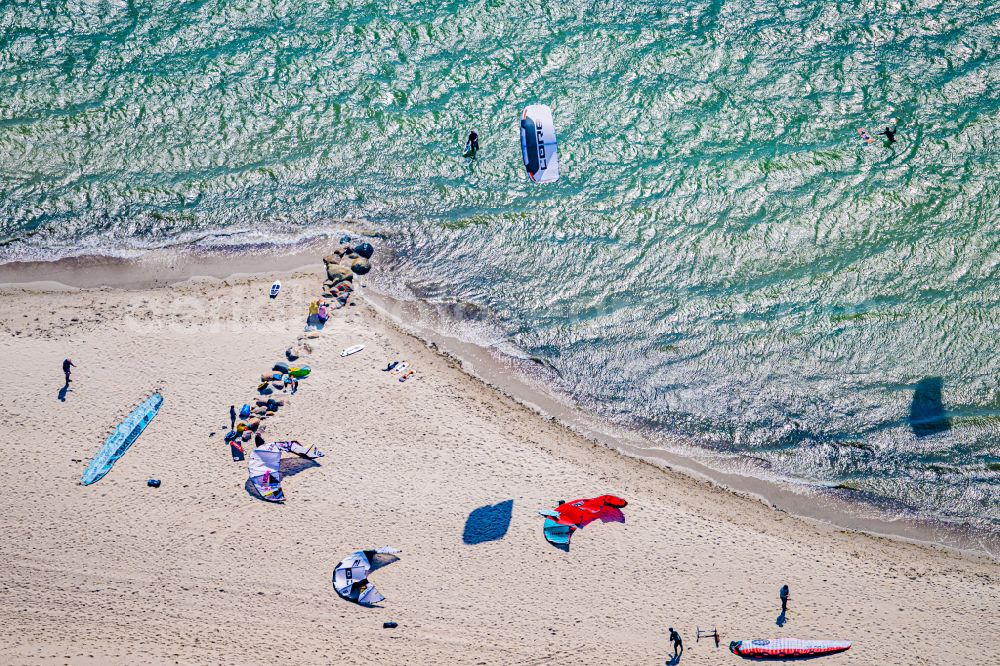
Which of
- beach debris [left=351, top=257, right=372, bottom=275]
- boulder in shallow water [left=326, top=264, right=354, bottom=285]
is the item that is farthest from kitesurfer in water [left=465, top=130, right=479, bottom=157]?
boulder in shallow water [left=326, top=264, right=354, bottom=285]

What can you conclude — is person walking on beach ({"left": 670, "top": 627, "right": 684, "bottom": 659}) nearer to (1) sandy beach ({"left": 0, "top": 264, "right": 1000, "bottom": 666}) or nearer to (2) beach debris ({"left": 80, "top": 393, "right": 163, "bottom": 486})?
(1) sandy beach ({"left": 0, "top": 264, "right": 1000, "bottom": 666})

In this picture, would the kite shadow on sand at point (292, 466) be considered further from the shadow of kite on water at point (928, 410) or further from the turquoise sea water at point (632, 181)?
the shadow of kite on water at point (928, 410)

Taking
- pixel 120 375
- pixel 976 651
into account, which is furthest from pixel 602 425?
pixel 120 375

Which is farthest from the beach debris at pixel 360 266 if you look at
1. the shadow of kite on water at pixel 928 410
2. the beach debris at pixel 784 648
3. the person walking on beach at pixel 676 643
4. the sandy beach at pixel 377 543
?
the shadow of kite on water at pixel 928 410

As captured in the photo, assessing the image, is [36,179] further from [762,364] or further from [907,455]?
[907,455]

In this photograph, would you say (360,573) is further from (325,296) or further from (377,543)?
(325,296)
